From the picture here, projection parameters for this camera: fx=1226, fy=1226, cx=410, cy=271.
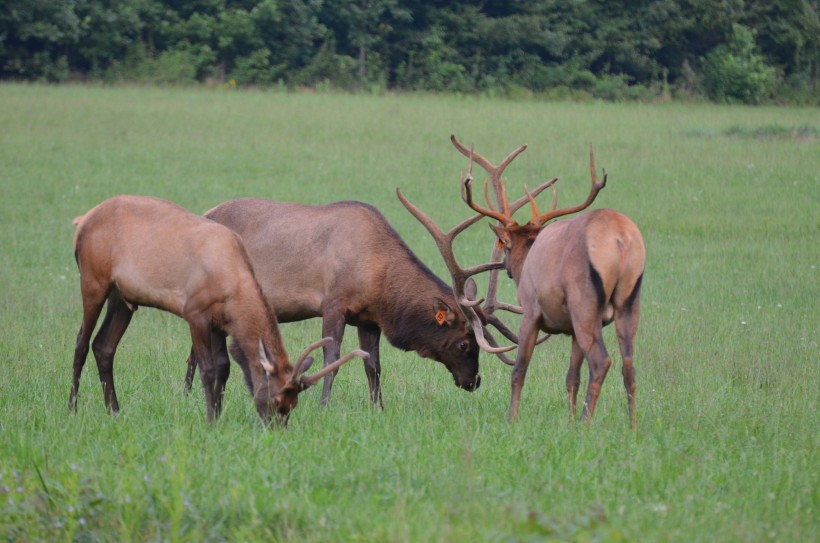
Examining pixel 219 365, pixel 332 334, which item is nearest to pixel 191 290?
pixel 219 365

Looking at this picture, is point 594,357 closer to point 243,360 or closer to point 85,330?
point 243,360

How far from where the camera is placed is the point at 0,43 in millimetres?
42156

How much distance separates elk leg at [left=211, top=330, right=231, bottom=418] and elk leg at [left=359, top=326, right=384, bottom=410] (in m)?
1.08

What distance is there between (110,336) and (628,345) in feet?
11.8

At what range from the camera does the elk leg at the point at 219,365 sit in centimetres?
800

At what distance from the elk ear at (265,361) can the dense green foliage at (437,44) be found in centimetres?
3572

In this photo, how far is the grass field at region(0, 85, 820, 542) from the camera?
5.65 meters

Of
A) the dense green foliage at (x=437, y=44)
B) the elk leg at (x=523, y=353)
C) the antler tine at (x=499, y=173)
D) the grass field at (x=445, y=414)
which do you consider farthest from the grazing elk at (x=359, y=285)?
the dense green foliage at (x=437, y=44)

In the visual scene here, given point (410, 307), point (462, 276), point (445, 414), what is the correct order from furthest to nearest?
1. point (410, 307)
2. point (462, 276)
3. point (445, 414)

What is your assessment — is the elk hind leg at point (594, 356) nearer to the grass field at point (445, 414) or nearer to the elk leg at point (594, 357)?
the elk leg at point (594, 357)

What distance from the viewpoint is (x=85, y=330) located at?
8.49 meters

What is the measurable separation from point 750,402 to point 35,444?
15.9 ft

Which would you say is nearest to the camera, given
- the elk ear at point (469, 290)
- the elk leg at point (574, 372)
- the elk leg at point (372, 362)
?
the elk leg at point (574, 372)

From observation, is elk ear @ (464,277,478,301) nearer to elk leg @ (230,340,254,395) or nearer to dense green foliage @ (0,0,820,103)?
elk leg @ (230,340,254,395)
